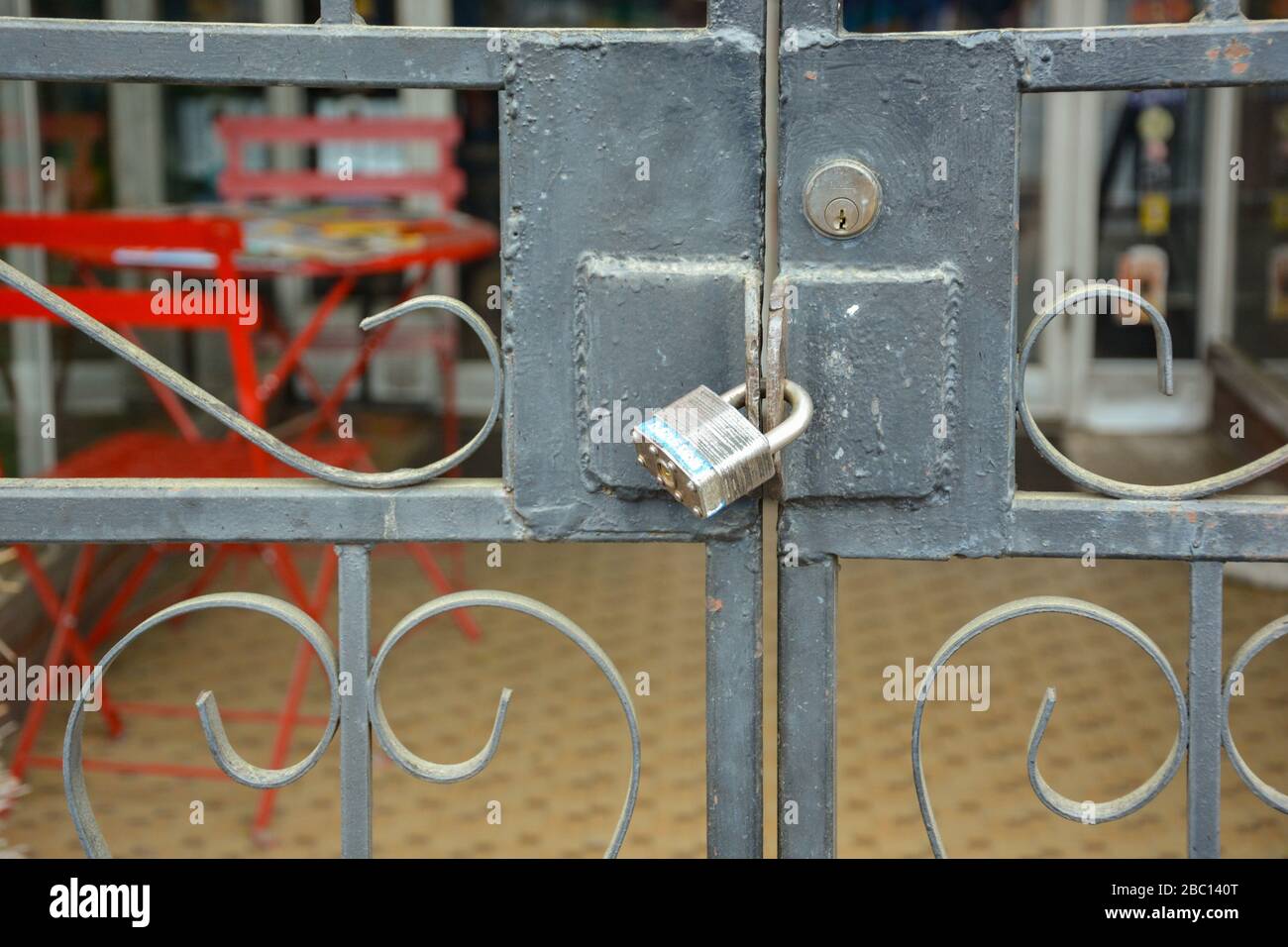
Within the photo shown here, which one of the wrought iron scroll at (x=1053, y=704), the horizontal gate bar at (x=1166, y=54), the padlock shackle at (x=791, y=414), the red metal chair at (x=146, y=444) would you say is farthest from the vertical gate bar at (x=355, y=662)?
the red metal chair at (x=146, y=444)

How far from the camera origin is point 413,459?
5.56 meters

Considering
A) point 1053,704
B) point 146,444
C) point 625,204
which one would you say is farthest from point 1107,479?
point 146,444

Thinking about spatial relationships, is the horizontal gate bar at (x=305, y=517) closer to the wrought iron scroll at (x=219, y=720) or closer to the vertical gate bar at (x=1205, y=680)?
the wrought iron scroll at (x=219, y=720)

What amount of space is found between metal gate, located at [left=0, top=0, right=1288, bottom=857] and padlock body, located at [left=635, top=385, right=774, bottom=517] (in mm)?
63

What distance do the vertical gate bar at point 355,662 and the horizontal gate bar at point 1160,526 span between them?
558mm

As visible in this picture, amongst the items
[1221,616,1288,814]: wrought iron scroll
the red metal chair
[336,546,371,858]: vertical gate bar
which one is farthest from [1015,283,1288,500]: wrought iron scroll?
the red metal chair

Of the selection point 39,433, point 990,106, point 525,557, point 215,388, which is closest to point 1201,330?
point 525,557

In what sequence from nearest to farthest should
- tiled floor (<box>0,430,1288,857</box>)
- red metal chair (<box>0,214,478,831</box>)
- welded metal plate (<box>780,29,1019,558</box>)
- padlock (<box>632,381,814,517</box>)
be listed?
padlock (<box>632,381,814,517</box>)
welded metal plate (<box>780,29,1019,558</box>)
red metal chair (<box>0,214,478,831</box>)
tiled floor (<box>0,430,1288,857</box>)

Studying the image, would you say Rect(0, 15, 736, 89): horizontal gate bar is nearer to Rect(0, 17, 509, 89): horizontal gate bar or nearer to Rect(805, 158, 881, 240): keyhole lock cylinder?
Rect(0, 17, 509, 89): horizontal gate bar

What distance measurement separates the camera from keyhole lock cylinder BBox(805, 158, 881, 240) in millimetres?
1203

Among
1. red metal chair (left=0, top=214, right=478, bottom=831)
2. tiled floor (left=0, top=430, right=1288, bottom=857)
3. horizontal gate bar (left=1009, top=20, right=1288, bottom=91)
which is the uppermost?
horizontal gate bar (left=1009, top=20, right=1288, bottom=91)

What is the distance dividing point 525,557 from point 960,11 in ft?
10.4

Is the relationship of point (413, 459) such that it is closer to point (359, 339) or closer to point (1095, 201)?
point (359, 339)
